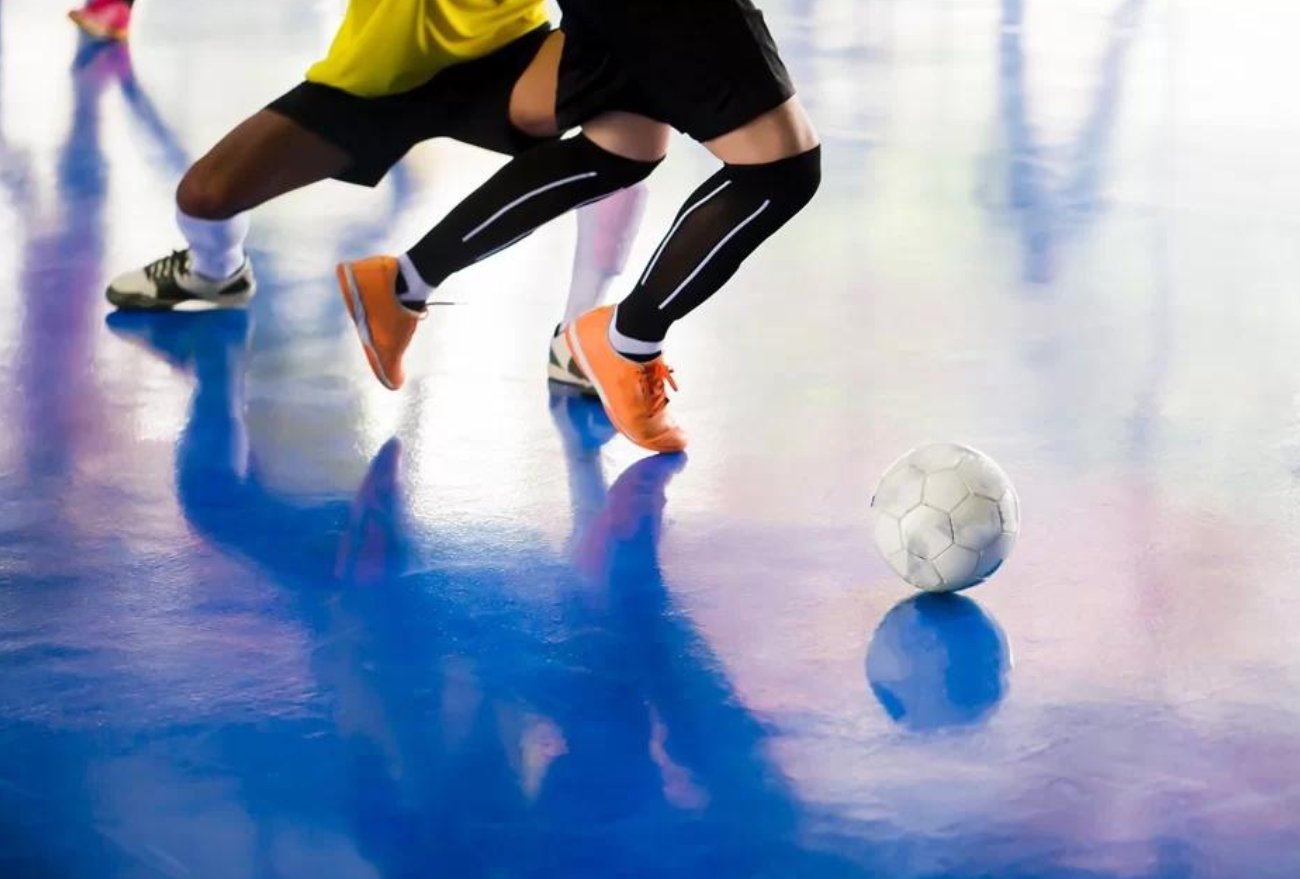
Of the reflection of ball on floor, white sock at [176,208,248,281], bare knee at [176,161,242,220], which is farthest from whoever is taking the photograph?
white sock at [176,208,248,281]

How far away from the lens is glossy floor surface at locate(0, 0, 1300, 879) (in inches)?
87.0

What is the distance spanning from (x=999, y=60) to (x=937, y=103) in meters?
0.91

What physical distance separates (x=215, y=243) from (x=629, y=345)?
1.09 meters

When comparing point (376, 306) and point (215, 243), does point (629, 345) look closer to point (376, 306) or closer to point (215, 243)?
point (376, 306)

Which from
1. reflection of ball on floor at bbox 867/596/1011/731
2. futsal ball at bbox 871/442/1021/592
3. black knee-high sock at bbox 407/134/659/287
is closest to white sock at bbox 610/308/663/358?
black knee-high sock at bbox 407/134/659/287

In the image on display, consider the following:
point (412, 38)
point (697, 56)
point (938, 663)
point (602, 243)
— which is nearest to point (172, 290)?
point (412, 38)

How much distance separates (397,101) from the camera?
11.6 ft

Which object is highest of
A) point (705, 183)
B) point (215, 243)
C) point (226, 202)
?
point (705, 183)

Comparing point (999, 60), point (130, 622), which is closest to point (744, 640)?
point (130, 622)

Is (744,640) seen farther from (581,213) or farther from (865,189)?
(865,189)

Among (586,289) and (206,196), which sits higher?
(206,196)

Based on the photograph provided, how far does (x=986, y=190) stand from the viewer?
5023 mm

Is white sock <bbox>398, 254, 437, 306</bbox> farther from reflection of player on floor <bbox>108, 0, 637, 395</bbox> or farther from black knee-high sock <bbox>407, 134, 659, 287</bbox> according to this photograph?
reflection of player on floor <bbox>108, 0, 637, 395</bbox>

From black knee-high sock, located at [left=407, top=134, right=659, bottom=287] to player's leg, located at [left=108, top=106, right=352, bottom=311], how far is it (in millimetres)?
304
